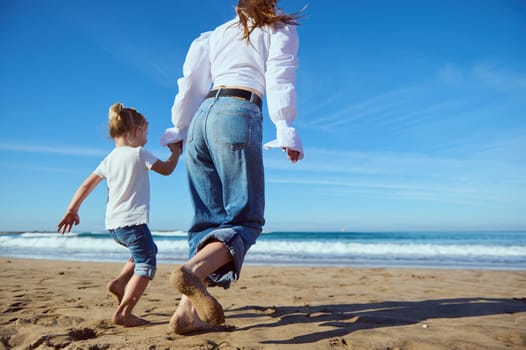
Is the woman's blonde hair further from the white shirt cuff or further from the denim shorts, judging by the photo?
the denim shorts

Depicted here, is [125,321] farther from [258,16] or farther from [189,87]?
[258,16]

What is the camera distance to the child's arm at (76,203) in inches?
95.3

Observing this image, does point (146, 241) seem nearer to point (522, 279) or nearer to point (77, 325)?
point (77, 325)

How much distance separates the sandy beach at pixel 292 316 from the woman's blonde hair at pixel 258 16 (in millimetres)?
1712

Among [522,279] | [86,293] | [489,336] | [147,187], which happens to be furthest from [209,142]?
[522,279]

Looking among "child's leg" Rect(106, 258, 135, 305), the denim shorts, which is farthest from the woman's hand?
"child's leg" Rect(106, 258, 135, 305)

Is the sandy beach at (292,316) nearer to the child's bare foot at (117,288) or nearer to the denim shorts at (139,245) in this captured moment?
the child's bare foot at (117,288)

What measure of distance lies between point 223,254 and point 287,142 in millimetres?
651

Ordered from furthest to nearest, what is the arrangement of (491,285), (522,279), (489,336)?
(522,279)
(491,285)
(489,336)

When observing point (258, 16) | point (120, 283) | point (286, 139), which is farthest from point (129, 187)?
A: point (258, 16)

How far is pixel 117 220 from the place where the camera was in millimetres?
2393

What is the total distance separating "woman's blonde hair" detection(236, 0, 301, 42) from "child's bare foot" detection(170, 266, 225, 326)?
52.2 inches

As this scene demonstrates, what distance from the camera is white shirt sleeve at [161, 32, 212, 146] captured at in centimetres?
227

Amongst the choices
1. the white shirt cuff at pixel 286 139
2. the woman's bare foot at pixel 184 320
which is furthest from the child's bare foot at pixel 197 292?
the white shirt cuff at pixel 286 139
